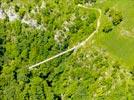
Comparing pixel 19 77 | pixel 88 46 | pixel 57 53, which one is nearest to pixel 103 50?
pixel 88 46

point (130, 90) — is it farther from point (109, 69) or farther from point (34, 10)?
point (34, 10)

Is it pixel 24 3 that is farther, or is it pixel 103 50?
pixel 24 3

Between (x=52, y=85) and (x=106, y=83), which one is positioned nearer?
(x=106, y=83)

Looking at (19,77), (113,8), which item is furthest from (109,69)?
(19,77)

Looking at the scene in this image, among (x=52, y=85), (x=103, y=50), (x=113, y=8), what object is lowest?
(x=52, y=85)

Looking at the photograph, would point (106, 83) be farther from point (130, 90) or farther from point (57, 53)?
point (57, 53)

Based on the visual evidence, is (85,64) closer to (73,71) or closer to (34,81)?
(73,71)

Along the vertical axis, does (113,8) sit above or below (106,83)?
above

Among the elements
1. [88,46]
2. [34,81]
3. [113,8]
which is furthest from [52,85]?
[113,8]
